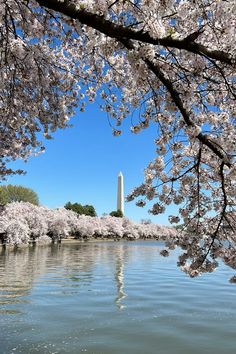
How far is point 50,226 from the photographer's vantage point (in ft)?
231

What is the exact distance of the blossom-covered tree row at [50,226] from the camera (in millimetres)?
51822

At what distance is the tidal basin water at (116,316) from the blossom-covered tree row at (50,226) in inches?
501

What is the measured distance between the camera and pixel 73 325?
36.7 feet

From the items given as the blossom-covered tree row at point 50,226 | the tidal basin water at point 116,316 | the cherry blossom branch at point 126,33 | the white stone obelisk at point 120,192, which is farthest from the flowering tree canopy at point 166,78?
the white stone obelisk at point 120,192

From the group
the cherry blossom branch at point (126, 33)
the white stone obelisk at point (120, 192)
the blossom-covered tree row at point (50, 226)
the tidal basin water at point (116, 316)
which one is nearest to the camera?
the cherry blossom branch at point (126, 33)

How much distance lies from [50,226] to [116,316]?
59.1 meters

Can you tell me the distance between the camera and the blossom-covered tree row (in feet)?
170

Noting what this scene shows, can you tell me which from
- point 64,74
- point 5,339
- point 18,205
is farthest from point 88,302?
point 18,205

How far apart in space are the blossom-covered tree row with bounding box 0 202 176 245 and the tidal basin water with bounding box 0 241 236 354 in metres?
12.7

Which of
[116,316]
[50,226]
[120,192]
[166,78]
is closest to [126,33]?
[166,78]

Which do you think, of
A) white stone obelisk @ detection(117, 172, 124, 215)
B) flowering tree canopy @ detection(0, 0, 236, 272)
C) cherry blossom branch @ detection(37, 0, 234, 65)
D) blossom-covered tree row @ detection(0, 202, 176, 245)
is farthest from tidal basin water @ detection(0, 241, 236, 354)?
white stone obelisk @ detection(117, 172, 124, 215)

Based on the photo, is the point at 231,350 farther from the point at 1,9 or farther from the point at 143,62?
the point at 1,9

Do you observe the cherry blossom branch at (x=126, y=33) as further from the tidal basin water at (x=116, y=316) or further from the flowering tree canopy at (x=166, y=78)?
the tidal basin water at (x=116, y=316)

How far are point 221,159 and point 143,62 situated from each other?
5.54 ft
